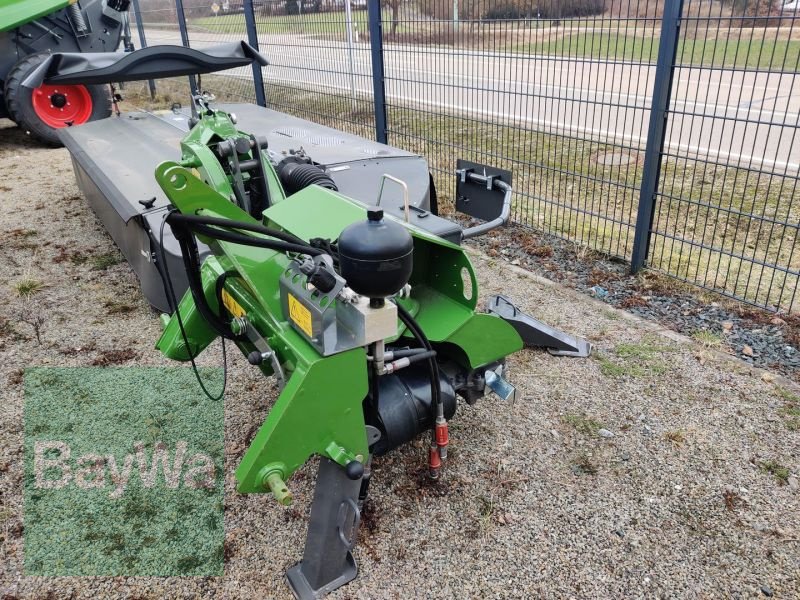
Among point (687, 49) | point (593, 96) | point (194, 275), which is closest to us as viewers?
point (194, 275)

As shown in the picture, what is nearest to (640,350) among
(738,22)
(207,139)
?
(738,22)

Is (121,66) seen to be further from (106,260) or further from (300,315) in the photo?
(106,260)

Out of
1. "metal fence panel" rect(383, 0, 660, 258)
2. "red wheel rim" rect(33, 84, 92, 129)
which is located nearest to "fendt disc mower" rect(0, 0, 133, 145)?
"red wheel rim" rect(33, 84, 92, 129)

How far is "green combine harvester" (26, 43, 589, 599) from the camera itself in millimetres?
1809

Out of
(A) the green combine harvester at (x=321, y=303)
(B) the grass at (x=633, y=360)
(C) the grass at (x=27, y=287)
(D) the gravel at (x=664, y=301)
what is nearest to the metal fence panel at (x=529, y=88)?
(D) the gravel at (x=664, y=301)

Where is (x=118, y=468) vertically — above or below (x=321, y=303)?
below

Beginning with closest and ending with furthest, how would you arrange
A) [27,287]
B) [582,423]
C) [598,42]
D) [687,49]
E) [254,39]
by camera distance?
[582,423] < [687,49] < [598,42] < [27,287] < [254,39]

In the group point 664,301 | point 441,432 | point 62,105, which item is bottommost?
point 664,301

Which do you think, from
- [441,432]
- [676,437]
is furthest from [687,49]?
[441,432]

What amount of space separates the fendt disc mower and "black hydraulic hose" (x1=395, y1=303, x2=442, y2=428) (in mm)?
6102

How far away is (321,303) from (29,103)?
23.5 ft

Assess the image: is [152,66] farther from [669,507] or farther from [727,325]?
[727,325]

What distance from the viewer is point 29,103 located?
7.33m

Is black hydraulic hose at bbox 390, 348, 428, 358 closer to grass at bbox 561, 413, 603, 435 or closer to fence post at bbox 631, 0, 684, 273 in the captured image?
grass at bbox 561, 413, 603, 435
